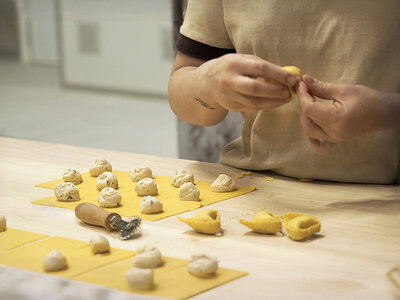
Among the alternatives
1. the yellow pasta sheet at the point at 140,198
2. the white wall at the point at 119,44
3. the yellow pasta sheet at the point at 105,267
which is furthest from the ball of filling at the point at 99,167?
the white wall at the point at 119,44

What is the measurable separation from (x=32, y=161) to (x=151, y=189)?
0.24m

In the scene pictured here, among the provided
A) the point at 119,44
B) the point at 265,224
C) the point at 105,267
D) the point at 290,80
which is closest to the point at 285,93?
the point at 290,80

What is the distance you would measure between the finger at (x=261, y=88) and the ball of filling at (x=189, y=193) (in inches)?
4.5

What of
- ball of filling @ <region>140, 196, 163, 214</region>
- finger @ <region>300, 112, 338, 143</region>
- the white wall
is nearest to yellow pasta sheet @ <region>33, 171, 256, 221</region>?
ball of filling @ <region>140, 196, 163, 214</region>

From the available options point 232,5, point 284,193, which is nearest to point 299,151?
point 284,193

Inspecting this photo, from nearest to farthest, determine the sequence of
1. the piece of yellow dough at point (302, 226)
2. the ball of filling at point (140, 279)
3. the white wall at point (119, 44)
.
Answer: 1. the ball of filling at point (140, 279)
2. the piece of yellow dough at point (302, 226)
3. the white wall at point (119, 44)

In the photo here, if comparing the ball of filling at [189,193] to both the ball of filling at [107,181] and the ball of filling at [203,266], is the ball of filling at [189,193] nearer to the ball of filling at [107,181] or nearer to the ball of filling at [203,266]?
the ball of filling at [107,181]

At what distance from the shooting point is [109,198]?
667 millimetres

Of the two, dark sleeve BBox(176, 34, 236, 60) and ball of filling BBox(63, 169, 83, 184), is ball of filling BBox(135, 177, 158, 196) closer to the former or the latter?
ball of filling BBox(63, 169, 83, 184)

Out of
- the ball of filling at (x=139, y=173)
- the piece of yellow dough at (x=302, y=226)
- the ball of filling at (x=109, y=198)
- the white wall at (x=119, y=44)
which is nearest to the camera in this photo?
the piece of yellow dough at (x=302, y=226)

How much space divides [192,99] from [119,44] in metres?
2.51

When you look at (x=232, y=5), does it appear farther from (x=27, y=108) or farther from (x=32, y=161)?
(x=27, y=108)

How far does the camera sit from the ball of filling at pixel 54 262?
1.64ft

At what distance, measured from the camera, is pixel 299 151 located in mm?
777
